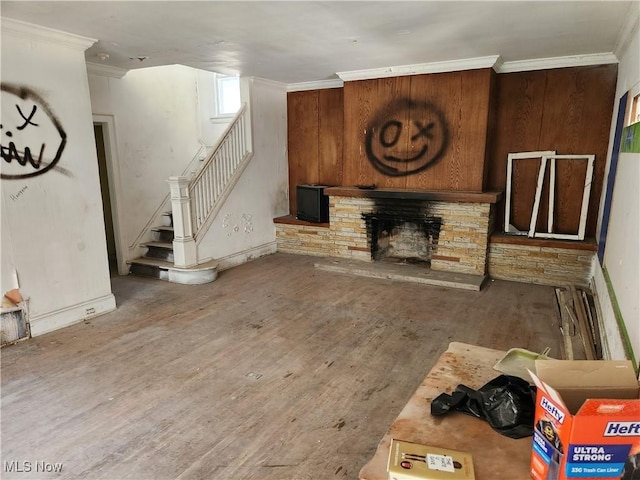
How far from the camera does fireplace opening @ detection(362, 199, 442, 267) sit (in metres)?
5.49

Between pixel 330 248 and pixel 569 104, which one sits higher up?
pixel 569 104

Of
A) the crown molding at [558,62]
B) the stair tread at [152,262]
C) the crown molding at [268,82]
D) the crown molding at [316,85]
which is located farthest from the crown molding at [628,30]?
the stair tread at [152,262]

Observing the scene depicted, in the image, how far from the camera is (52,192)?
381cm

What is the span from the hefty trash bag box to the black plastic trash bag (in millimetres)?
194

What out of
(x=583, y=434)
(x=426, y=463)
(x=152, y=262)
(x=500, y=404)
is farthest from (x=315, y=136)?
(x=583, y=434)

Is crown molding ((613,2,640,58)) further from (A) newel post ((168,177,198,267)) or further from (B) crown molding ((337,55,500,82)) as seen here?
(A) newel post ((168,177,198,267))

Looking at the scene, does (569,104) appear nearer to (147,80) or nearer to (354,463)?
(354,463)

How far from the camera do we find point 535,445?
117cm

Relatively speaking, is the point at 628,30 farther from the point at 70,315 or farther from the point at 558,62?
the point at 70,315

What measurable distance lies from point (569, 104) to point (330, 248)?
3710 millimetres

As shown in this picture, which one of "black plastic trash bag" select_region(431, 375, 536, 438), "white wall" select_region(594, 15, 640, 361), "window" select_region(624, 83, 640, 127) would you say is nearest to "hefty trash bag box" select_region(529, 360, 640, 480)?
"black plastic trash bag" select_region(431, 375, 536, 438)

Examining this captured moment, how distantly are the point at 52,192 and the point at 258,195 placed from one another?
10.1 ft

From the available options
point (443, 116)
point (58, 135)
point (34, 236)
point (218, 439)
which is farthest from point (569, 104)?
point (34, 236)

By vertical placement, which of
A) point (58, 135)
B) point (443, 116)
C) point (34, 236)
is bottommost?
point (34, 236)
